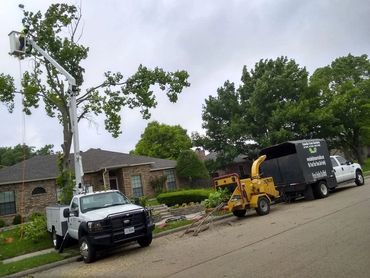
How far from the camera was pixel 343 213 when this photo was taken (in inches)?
505

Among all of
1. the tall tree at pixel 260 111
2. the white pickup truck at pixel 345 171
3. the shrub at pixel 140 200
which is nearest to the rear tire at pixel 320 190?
the white pickup truck at pixel 345 171

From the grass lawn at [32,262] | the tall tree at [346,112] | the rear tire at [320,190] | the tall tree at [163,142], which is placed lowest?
the grass lawn at [32,262]

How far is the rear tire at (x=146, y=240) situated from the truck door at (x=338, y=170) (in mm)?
12629

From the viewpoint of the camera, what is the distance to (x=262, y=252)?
8758 millimetres

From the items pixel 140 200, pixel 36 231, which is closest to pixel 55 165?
pixel 140 200

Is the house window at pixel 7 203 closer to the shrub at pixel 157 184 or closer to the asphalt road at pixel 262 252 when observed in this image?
the shrub at pixel 157 184

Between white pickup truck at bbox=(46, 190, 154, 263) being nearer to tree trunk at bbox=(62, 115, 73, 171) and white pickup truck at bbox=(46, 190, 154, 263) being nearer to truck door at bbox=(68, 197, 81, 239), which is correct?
truck door at bbox=(68, 197, 81, 239)

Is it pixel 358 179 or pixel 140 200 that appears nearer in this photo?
pixel 140 200

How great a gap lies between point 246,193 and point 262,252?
7.85 metres

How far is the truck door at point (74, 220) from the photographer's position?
488 inches

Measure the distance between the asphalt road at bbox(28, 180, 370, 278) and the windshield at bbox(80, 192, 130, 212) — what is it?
59.3 inches

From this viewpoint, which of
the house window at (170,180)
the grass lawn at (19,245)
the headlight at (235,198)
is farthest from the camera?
the house window at (170,180)

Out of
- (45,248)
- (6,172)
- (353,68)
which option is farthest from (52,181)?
(353,68)

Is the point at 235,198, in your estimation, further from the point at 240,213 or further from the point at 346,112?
the point at 346,112
